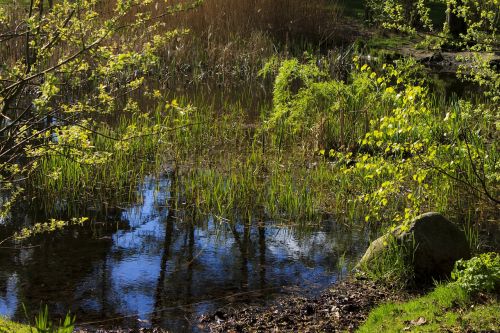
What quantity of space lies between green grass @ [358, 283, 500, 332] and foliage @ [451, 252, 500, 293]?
95 millimetres

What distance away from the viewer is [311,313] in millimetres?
7094

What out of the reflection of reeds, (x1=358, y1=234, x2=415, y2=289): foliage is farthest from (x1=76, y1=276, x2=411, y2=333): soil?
the reflection of reeds

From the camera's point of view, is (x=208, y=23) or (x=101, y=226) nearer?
(x=101, y=226)

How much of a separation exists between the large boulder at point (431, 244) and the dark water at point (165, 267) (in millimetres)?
844

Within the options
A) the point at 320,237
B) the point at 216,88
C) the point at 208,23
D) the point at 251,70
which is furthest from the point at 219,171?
the point at 208,23

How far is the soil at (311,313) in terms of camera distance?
267 inches

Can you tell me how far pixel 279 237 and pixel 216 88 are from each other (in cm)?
985

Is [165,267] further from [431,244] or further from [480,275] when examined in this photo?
[480,275]

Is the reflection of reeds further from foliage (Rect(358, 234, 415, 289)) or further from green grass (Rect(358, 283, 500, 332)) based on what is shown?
green grass (Rect(358, 283, 500, 332))

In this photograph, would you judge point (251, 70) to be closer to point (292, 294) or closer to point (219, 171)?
point (219, 171)

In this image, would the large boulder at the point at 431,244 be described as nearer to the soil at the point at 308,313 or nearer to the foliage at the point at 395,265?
the foliage at the point at 395,265

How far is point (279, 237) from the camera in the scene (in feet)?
30.1

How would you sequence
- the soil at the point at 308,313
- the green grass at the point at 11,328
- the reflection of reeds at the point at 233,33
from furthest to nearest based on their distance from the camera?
the reflection of reeds at the point at 233,33 → the soil at the point at 308,313 → the green grass at the point at 11,328

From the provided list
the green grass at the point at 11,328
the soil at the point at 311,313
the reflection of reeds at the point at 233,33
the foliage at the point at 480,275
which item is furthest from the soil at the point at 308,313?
the reflection of reeds at the point at 233,33
